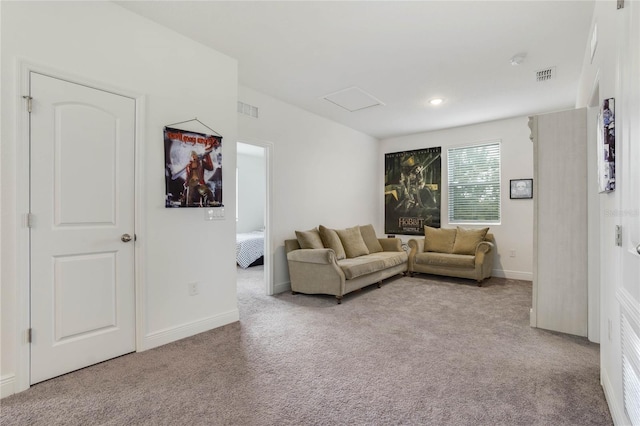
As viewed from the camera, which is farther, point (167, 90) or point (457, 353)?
point (167, 90)

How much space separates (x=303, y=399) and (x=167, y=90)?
104 inches

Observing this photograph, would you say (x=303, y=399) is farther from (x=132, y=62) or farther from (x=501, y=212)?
(x=501, y=212)

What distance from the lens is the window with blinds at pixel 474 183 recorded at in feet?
17.9

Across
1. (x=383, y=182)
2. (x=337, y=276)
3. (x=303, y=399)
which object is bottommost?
(x=303, y=399)

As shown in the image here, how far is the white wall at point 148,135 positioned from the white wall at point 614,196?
9.44 feet

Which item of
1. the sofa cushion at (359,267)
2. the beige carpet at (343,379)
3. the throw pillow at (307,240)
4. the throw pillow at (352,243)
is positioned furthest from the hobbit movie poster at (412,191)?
the beige carpet at (343,379)

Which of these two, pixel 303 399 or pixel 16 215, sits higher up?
pixel 16 215

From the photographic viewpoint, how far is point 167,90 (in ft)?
8.95

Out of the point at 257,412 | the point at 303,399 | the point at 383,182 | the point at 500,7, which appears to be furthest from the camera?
the point at 383,182

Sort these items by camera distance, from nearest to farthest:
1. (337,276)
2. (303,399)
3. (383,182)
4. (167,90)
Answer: (303,399) < (167,90) < (337,276) < (383,182)

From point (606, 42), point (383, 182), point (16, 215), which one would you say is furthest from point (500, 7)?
point (383, 182)

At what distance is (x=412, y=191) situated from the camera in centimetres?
625

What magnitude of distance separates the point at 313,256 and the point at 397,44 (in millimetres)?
2519

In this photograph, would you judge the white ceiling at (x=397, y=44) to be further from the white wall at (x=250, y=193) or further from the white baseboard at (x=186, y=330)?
the white wall at (x=250, y=193)
